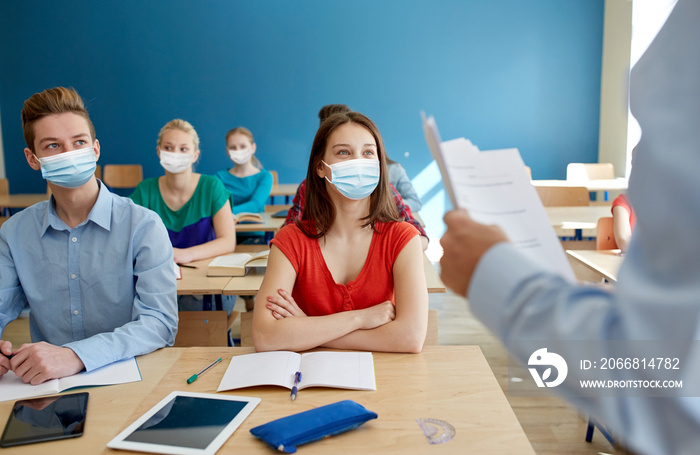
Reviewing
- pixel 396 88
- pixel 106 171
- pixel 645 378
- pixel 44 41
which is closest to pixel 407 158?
pixel 396 88

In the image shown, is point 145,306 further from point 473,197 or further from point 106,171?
point 106,171

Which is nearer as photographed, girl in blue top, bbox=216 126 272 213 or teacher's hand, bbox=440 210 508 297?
teacher's hand, bbox=440 210 508 297

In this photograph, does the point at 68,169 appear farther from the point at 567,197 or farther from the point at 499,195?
the point at 567,197

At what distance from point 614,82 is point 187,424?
6.32 metres

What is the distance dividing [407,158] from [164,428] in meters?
5.87

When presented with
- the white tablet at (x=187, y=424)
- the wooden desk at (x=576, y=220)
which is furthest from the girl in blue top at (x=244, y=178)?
the white tablet at (x=187, y=424)

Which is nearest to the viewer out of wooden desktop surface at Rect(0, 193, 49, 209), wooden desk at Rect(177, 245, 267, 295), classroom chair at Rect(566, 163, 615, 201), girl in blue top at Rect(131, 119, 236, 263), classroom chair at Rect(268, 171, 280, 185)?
wooden desk at Rect(177, 245, 267, 295)

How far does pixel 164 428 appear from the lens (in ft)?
3.65

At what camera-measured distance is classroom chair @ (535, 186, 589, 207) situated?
4539 mm

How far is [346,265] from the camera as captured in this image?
183 centimetres

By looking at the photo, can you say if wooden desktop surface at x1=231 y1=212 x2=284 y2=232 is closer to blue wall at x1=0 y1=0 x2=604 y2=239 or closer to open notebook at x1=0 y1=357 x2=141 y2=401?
open notebook at x1=0 y1=357 x2=141 y2=401

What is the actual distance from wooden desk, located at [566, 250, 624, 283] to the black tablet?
2168 millimetres

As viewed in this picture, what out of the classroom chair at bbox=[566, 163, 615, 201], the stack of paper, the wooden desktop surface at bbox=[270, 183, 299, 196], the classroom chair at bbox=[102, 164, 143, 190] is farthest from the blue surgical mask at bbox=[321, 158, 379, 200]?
the classroom chair at bbox=[102, 164, 143, 190]

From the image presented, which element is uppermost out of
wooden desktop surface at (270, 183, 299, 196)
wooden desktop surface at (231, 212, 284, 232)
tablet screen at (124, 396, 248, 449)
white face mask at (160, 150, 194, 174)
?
white face mask at (160, 150, 194, 174)
